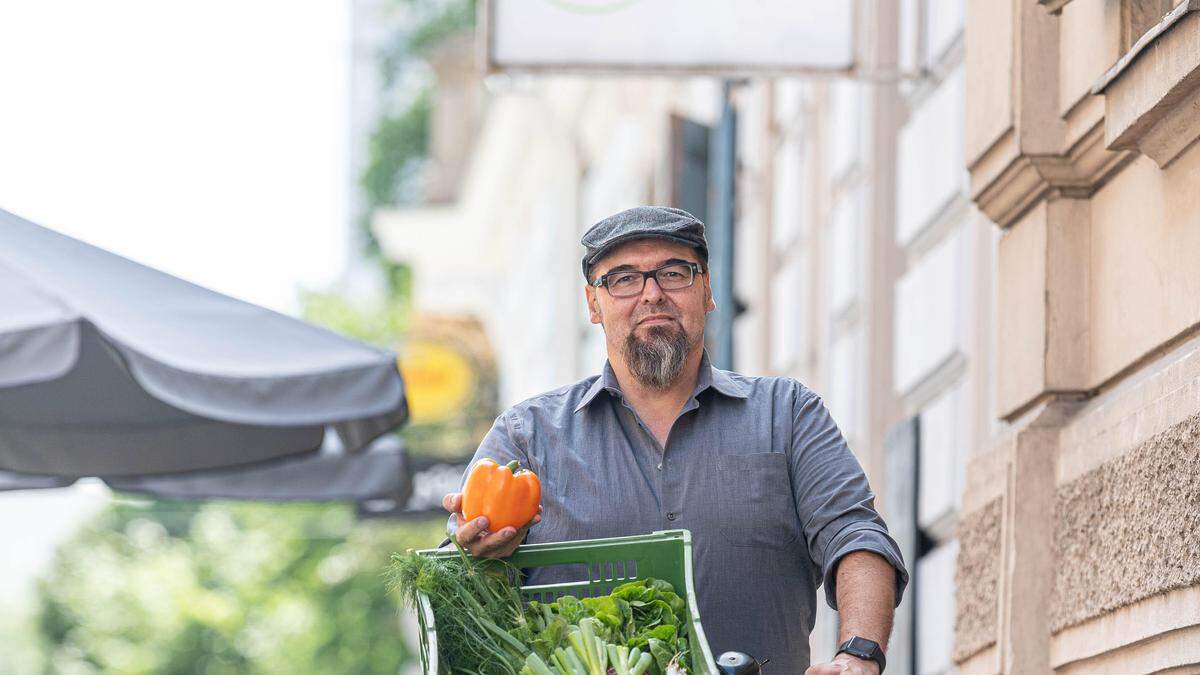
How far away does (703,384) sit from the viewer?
4.41 m

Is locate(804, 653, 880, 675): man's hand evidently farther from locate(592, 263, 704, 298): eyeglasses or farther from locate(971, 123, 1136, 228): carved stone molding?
locate(971, 123, 1136, 228): carved stone molding

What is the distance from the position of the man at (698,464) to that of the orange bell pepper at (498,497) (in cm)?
6

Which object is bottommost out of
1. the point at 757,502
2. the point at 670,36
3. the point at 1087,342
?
the point at 757,502

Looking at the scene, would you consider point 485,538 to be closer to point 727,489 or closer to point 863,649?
point 727,489

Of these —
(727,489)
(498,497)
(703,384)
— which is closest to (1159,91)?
(703,384)

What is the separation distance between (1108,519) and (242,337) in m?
3.49

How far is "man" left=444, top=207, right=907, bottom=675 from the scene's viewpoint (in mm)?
4262

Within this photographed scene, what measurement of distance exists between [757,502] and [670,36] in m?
4.27

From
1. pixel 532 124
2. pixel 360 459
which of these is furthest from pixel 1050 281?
pixel 532 124

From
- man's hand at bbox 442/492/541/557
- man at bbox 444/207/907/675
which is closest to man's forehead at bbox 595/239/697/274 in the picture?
man at bbox 444/207/907/675

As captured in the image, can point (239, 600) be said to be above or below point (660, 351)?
below

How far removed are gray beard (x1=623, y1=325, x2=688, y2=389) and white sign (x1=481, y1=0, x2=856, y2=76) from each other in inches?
158

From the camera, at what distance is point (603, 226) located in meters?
4.32

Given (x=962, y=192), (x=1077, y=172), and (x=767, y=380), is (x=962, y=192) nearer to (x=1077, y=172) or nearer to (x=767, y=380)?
(x=1077, y=172)
